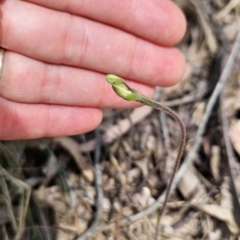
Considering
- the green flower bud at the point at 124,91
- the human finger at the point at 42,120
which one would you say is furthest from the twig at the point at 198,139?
the green flower bud at the point at 124,91

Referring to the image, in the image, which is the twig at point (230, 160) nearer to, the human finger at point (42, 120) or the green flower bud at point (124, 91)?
the human finger at point (42, 120)

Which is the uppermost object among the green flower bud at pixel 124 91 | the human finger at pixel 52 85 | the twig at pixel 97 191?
the green flower bud at pixel 124 91

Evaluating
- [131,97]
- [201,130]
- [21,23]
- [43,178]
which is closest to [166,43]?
[201,130]

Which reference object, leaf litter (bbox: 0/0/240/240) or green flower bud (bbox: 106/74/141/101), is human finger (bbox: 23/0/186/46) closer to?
leaf litter (bbox: 0/0/240/240)

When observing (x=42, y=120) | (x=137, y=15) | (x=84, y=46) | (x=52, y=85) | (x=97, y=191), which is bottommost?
(x=97, y=191)

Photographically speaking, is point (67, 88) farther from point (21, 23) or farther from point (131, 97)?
point (131, 97)

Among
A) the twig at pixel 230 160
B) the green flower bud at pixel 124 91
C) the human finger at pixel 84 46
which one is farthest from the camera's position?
the twig at pixel 230 160

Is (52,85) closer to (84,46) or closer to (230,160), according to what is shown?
(84,46)

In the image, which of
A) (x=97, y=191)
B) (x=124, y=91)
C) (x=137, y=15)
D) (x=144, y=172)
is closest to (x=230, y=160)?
(x=144, y=172)
